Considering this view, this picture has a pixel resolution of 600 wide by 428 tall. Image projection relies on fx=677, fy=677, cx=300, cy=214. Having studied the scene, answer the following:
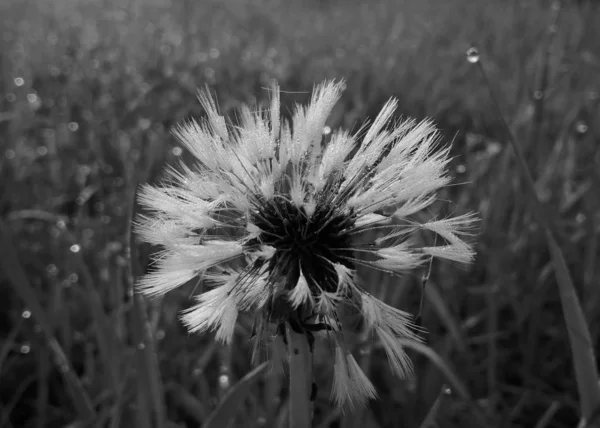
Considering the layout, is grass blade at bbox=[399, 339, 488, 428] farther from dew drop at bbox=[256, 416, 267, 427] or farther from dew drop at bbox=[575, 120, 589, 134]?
dew drop at bbox=[575, 120, 589, 134]

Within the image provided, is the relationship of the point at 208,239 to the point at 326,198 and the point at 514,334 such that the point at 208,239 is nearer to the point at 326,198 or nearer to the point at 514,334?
the point at 326,198

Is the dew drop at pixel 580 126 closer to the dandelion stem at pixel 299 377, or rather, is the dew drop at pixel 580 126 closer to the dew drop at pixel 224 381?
the dew drop at pixel 224 381

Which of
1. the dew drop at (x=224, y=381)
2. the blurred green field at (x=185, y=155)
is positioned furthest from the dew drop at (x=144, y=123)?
the dew drop at (x=224, y=381)

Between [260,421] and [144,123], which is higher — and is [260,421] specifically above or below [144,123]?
below

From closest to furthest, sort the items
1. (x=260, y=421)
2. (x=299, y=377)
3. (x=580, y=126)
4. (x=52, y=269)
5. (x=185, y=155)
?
(x=299, y=377), (x=260, y=421), (x=52, y=269), (x=185, y=155), (x=580, y=126)

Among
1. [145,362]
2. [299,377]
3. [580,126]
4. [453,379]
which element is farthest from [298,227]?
[580,126]

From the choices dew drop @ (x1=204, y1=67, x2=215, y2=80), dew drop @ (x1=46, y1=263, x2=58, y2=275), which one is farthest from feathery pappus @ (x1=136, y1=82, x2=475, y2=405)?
dew drop @ (x1=204, y1=67, x2=215, y2=80)

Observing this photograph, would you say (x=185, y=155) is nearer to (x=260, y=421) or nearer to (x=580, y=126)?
(x=260, y=421)
